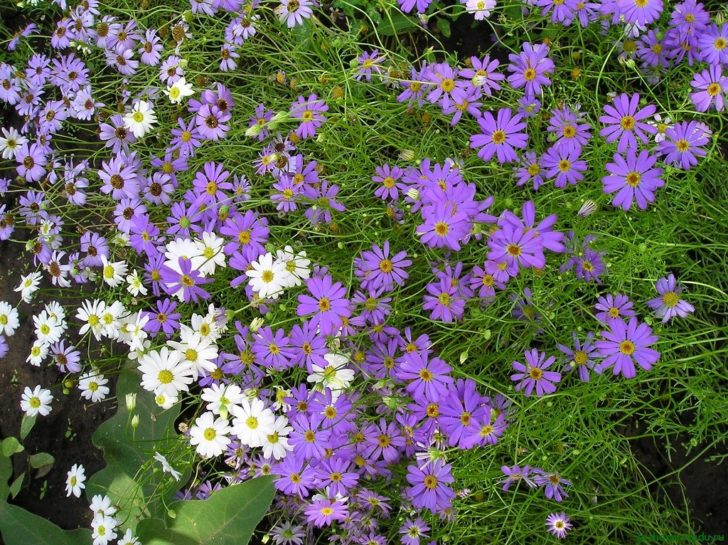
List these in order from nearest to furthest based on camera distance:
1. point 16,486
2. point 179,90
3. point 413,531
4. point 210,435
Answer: point 210,435, point 413,531, point 179,90, point 16,486

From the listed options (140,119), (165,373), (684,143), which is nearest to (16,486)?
(165,373)

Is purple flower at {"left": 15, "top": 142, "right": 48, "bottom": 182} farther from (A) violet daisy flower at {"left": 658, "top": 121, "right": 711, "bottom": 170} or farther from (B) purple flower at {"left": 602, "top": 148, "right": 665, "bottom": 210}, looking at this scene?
(A) violet daisy flower at {"left": 658, "top": 121, "right": 711, "bottom": 170}

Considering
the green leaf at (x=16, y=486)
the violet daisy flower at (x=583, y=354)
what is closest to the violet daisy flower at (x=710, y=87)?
the violet daisy flower at (x=583, y=354)

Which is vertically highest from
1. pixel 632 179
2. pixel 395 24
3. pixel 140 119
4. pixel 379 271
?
pixel 395 24

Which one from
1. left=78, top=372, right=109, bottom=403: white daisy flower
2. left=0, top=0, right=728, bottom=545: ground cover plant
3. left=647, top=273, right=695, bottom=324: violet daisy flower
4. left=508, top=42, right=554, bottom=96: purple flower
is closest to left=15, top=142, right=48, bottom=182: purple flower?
left=0, top=0, right=728, bottom=545: ground cover plant

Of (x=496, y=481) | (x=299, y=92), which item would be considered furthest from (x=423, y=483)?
(x=299, y=92)

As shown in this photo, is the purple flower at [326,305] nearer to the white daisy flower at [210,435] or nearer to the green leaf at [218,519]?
the white daisy flower at [210,435]

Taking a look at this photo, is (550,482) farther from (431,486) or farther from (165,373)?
(165,373)
